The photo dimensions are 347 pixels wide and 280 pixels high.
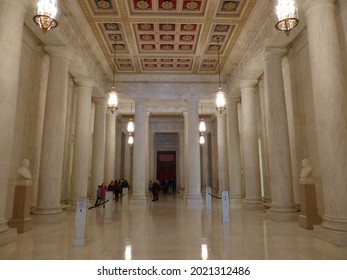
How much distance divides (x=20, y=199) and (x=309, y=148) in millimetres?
8647

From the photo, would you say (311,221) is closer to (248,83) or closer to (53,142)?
(248,83)

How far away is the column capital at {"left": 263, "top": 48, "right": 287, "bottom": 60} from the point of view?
9.18 meters

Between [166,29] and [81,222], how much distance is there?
7.93 metres

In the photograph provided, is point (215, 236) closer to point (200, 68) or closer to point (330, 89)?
point (330, 89)

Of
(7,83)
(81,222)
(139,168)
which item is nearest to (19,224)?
(81,222)

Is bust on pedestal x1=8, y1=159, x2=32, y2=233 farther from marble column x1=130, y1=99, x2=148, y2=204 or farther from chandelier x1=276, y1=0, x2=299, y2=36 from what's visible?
chandelier x1=276, y1=0, x2=299, y2=36

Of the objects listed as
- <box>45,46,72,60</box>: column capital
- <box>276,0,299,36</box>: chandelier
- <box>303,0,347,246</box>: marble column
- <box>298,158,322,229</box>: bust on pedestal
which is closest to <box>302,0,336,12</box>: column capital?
<box>303,0,347,246</box>: marble column

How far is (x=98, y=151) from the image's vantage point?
14.0 meters

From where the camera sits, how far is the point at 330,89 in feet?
19.1

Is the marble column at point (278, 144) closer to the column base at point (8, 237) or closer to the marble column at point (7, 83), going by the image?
the column base at point (8, 237)

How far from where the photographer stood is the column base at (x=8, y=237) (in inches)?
212

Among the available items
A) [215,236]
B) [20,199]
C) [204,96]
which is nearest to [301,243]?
[215,236]

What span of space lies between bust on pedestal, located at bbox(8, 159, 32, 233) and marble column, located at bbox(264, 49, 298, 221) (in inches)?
284

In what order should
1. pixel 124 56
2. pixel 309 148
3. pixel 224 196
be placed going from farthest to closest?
1. pixel 124 56
2. pixel 309 148
3. pixel 224 196
